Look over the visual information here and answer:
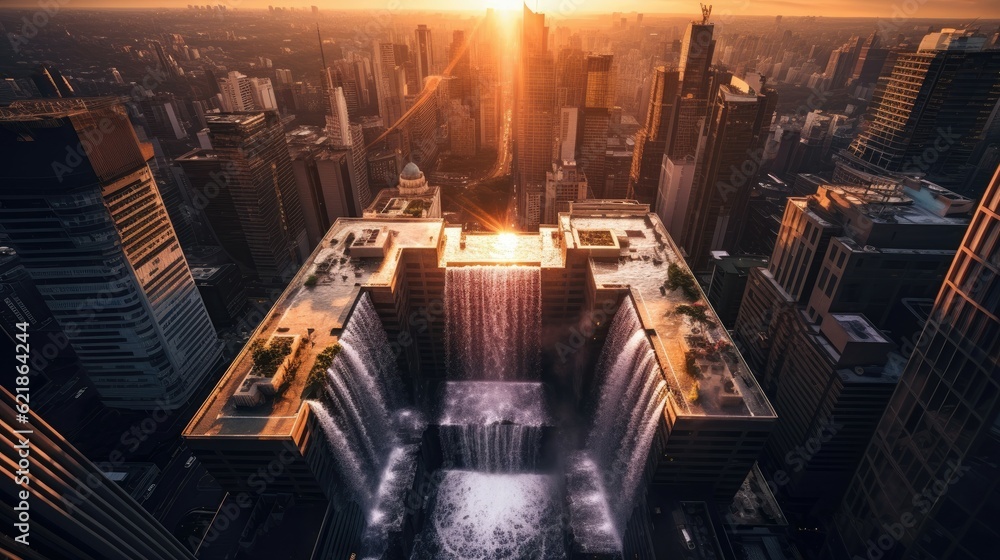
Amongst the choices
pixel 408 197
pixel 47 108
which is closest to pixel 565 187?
pixel 408 197

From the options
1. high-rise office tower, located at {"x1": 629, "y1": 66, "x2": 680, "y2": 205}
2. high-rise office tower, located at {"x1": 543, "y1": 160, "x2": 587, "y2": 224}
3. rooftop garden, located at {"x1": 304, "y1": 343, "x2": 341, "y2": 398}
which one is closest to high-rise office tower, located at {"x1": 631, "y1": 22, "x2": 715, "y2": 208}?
high-rise office tower, located at {"x1": 629, "y1": 66, "x2": 680, "y2": 205}

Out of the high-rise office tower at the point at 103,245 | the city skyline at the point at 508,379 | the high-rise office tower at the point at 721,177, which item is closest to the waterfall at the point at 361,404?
the city skyline at the point at 508,379

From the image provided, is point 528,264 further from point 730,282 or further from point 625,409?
point 730,282

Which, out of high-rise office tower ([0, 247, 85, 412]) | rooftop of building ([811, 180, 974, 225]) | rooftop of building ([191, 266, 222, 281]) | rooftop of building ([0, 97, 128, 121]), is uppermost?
rooftop of building ([0, 97, 128, 121])

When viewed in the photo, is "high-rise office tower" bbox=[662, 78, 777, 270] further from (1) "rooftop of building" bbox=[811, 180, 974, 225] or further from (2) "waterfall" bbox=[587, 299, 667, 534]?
(2) "waterfall" bbox=[587, 299, 667, 534]

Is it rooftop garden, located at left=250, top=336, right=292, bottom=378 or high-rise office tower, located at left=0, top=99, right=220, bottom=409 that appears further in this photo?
high-rise office tower, located at left=0, top=99, right=220, bottom=409

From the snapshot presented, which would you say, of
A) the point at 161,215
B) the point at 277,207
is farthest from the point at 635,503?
the point at 277,207

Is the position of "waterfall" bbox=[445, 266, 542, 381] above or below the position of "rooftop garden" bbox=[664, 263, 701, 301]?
below
